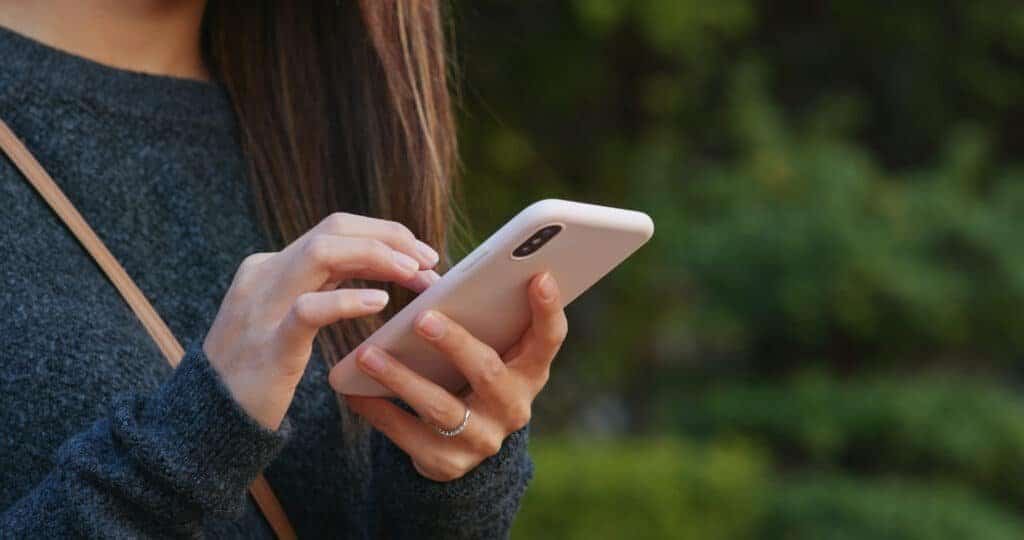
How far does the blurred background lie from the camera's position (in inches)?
215

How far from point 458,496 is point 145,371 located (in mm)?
330

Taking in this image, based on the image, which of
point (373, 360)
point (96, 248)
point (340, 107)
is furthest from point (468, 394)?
point (340, 107)

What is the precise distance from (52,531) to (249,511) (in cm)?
31

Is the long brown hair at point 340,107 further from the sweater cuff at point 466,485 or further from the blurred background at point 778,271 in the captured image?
the blurred background at point 778,271

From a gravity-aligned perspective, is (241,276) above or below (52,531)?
above

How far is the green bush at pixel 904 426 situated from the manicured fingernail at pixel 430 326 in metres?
4.56

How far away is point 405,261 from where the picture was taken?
1.25m

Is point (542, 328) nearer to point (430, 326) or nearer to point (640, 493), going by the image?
point (430, 326)

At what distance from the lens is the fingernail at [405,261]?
1.25 m

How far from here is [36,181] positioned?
1.49 m

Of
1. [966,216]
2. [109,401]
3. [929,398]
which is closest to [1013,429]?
[929,398]

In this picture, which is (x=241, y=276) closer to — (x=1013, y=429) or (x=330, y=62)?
(x=330, y=62)

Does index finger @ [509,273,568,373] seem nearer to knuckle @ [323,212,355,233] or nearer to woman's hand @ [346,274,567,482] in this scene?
woman's hand @ [346,274,567,482]

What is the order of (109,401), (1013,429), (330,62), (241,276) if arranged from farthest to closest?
(1013,429) < (330,62) < (109,401) < (241,276)
